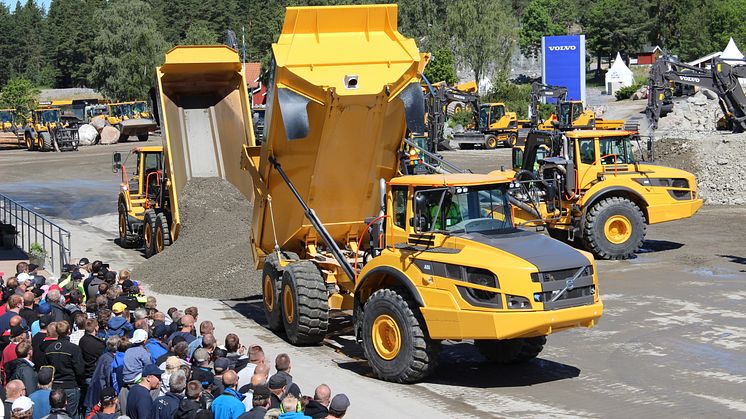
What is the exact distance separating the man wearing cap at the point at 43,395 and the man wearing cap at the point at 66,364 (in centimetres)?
90

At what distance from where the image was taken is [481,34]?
77.1 m

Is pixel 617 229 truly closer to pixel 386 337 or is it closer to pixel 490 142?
pixel 386 337

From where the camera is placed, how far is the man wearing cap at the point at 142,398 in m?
8.53

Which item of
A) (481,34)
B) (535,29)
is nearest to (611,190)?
(481,34)

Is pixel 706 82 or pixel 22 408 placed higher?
pixel 706 82

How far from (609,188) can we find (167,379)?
45.5 ft

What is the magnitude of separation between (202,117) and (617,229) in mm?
9367

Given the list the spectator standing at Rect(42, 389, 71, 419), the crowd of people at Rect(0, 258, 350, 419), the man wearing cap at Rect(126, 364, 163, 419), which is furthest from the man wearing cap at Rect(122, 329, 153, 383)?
the spectator standing at Rect(42, 389, 71, 419)

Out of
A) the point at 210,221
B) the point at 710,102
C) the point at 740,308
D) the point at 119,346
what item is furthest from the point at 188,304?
the point at 710,102

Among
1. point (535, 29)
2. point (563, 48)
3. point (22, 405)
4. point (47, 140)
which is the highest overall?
point (535, 29)

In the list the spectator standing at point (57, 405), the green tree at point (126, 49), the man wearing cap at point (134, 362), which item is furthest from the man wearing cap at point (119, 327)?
the green tree at point (126, 49)

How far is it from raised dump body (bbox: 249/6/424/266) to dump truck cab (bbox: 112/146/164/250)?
10.2 m

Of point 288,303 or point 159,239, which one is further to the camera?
point 159,239

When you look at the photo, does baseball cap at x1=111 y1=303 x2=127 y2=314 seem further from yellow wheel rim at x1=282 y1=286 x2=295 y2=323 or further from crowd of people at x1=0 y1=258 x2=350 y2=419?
yellow wheel rim at x1=282 y1=286 x2=295 y2=323
